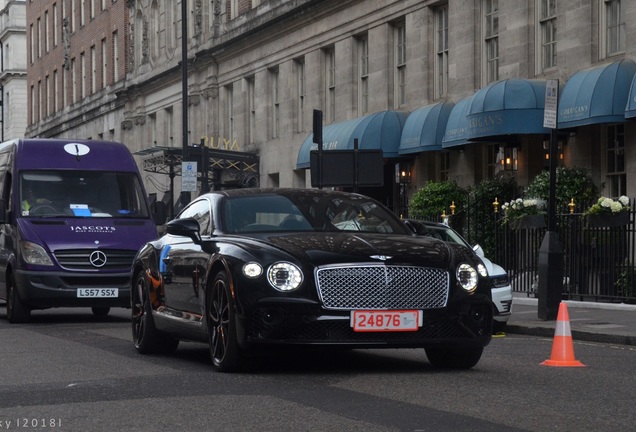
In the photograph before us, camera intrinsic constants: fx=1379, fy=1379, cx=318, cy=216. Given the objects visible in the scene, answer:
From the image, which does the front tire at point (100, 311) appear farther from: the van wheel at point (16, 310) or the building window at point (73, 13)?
the building window at point (73, 13)

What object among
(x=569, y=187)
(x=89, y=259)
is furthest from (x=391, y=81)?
(x=89, y=259)

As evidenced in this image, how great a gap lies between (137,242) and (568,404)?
11109 millimetres

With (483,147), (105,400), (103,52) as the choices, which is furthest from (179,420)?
(103,52)

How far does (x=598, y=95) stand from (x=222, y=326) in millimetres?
15644

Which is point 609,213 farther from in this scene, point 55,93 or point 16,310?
point 55,93

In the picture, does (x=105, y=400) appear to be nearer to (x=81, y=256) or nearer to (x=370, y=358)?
(x=370, y=358)

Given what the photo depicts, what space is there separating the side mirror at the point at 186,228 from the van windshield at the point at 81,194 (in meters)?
7.96

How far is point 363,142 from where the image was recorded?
114 feet

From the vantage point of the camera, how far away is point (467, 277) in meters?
10.9

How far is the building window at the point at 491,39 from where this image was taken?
1208 inches

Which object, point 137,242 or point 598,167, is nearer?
point 137,242

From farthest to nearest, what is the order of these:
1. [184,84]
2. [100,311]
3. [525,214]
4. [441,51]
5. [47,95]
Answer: [47,95] → [184,84] → [441,51] → [525,214] → [100,311]

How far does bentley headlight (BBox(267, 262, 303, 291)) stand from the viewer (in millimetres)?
10422

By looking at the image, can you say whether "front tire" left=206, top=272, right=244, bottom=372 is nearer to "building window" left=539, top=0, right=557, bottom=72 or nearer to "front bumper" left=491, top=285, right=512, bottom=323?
"front bumper" left=491, top=285, right=512, bottom=323
